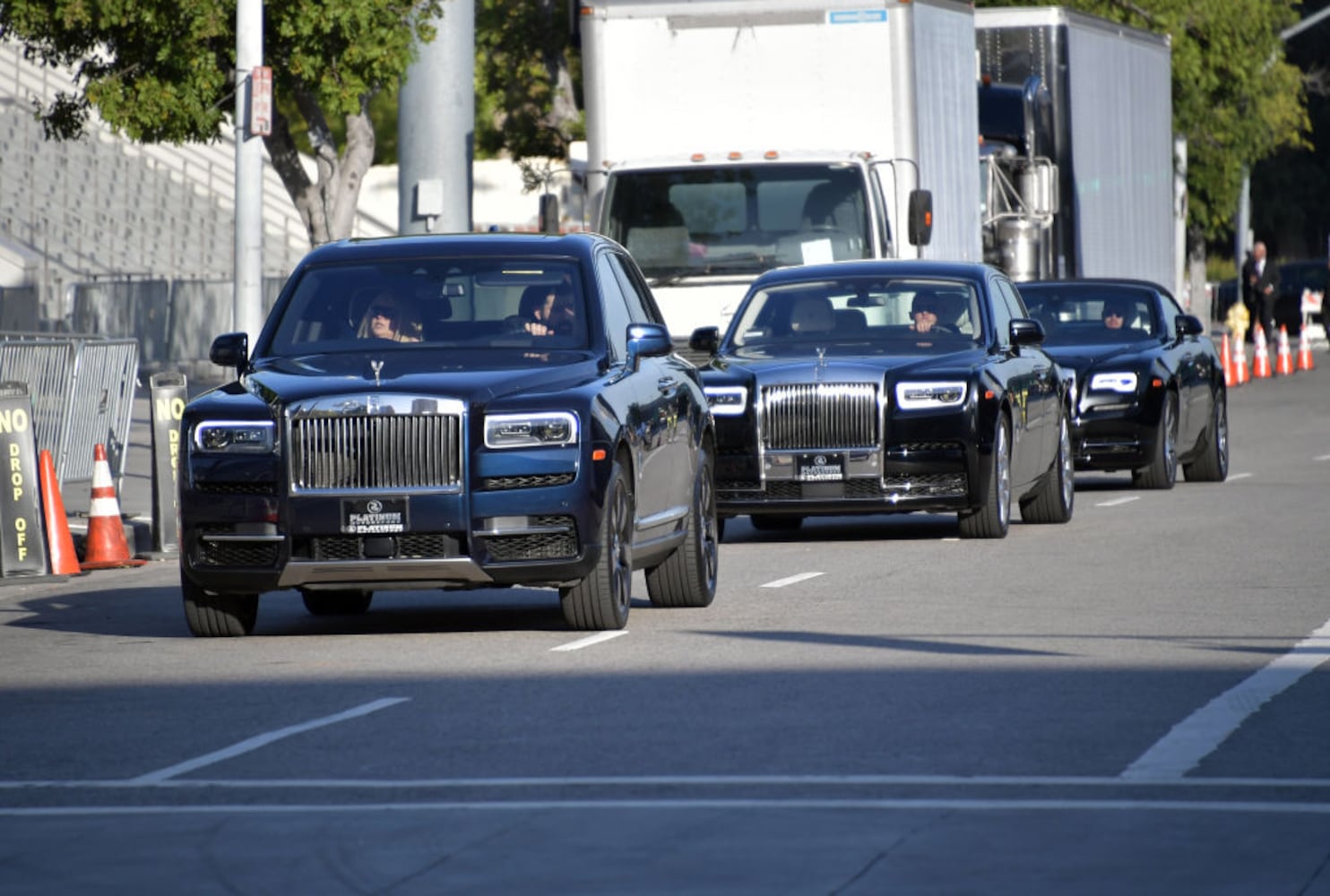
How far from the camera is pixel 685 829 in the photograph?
744 cm

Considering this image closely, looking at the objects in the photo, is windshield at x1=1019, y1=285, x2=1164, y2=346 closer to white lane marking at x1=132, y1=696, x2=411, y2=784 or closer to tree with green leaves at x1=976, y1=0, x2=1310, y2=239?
white lane marking at x1=132, y1=696, x2=411, y2=784

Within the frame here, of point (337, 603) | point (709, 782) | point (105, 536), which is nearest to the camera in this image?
point (709, 782)

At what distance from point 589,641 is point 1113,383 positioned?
34.4 feet

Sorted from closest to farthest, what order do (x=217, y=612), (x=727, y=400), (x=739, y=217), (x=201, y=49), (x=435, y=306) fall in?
(x=217, y=612), (x=435, y=306), (x=727, y=400), (x=739, y=217), (x=201, y=49)

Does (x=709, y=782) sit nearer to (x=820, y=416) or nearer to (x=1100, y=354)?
(x=820, y=416)

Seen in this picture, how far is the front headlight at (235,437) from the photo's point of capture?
39.4 feet

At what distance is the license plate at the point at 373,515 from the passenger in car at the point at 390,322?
134cm

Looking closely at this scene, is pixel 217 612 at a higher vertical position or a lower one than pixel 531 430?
lower

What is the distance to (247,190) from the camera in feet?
69.2

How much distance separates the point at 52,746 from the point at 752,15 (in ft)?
47.8

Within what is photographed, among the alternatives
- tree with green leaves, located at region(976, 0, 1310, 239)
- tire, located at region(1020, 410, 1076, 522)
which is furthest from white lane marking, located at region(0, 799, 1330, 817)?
tree with green leaves, located at region(976, 0, 1310, 239)

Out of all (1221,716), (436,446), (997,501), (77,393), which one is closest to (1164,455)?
(997,501)

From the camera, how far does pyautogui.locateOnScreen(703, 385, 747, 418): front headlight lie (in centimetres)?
1717

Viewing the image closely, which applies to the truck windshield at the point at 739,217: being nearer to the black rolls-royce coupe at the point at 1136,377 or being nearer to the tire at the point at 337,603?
the black rolls-royce coupe at the point at 1136,377
